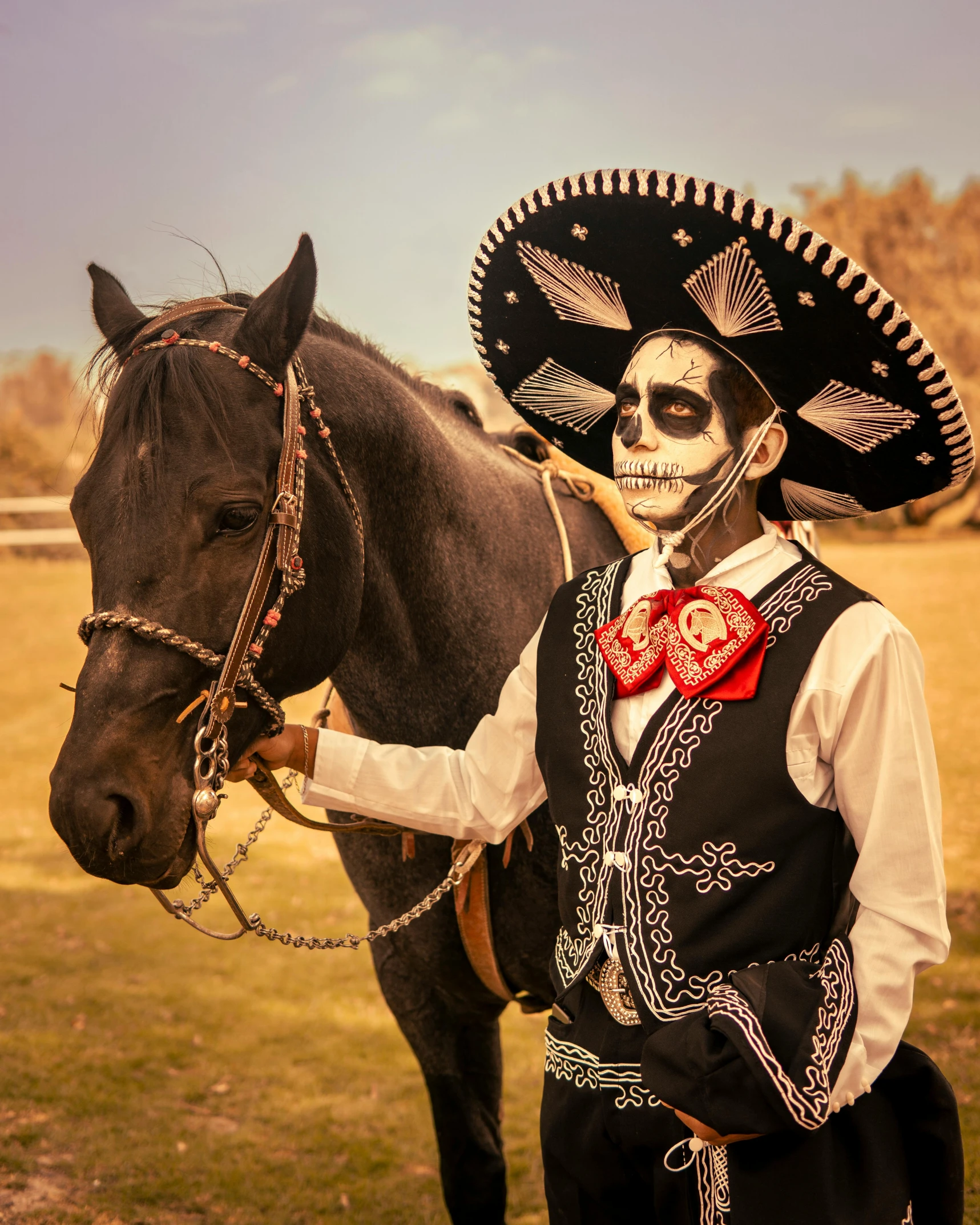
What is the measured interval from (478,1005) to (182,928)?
466 centimetres

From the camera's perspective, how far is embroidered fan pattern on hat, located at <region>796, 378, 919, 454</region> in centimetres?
164

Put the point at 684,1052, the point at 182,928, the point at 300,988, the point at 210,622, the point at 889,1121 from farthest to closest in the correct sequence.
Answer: the point at 182,928, the point at 300,988, the point at 210,622, the point at 889,1121, the point at 684,1052

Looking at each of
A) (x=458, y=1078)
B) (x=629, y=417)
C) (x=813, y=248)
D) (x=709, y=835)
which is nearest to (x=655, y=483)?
(x=629, y=417)

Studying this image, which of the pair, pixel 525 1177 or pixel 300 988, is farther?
pixel 300 988

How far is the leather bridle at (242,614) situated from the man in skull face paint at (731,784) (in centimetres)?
19

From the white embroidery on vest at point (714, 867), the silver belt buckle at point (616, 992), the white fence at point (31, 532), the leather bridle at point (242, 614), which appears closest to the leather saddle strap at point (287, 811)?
the leather bridle at point (242, 614)

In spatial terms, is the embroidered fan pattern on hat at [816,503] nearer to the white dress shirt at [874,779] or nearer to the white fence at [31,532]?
the white dress shirt at [874,779]

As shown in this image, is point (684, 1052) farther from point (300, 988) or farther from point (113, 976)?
point (113, 976)

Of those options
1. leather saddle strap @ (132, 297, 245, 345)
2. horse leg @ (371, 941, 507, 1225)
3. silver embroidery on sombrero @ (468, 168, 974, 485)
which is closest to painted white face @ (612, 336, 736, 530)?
silver embroidery on sombrero @ (468, 168, 974, 485)

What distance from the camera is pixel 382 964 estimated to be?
8.93 ft

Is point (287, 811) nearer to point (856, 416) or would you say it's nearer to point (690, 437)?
point (690, 437)

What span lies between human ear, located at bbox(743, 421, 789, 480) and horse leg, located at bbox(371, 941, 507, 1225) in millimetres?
1593

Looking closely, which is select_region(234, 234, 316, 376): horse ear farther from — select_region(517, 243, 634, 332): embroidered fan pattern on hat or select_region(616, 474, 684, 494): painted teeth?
select_region(616, 474, 684, 494): painted teeth

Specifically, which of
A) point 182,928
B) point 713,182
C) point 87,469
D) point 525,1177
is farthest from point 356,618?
point 182,928
